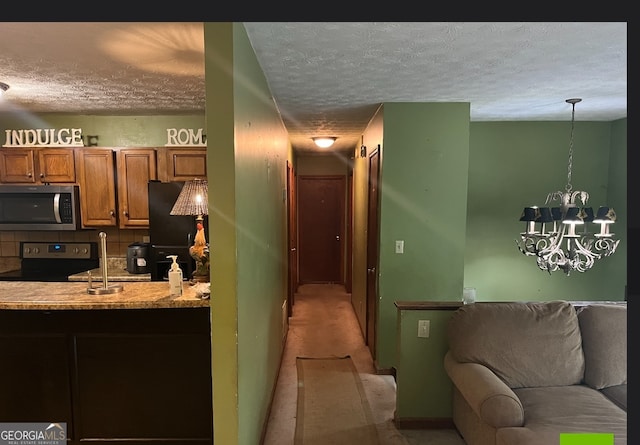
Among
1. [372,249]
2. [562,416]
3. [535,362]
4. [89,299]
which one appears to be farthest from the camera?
[372,249]

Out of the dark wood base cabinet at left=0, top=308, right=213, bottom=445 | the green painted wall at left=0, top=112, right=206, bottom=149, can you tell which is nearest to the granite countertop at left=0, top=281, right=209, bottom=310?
the dark wood base cabinet at left=0, top=308, right=213, bottom=445

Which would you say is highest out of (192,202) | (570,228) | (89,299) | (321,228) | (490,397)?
(192,202)

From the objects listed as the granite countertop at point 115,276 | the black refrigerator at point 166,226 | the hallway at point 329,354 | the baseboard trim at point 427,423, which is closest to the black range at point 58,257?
the granite countertop at point 115,276

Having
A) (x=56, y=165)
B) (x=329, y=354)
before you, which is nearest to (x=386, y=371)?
(x=329, y=354)

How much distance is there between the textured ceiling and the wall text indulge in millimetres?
237

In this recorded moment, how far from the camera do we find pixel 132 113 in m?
3.60

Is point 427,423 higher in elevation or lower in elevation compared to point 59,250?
lower

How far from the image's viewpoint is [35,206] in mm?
3389

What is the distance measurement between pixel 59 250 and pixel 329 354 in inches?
117

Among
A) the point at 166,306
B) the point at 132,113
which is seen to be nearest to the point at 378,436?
the point at 166,306

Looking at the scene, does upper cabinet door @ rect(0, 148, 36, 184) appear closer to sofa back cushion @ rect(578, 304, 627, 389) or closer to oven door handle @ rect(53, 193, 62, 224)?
oven door handle @ rect(53, 193, 62, 224)

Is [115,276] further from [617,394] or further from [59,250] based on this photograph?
[617,394]

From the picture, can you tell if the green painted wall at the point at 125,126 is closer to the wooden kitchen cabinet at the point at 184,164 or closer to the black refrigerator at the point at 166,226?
the wooden kitchen cabinet at the point at 184,164

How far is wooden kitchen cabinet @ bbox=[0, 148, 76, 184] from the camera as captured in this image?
3502 mm
